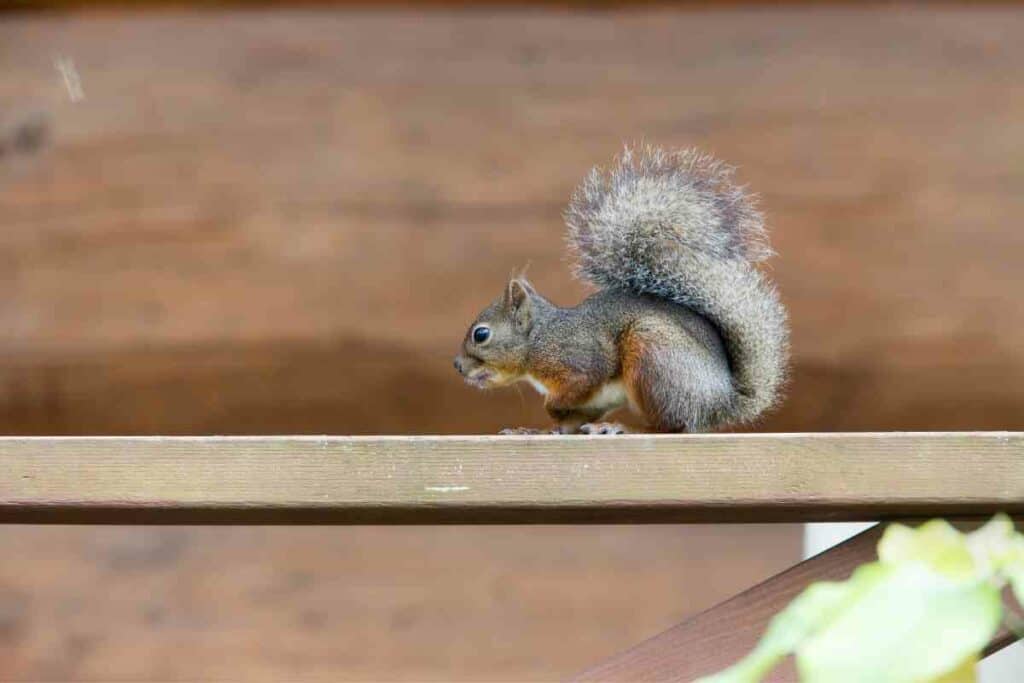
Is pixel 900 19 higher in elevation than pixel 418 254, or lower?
higher

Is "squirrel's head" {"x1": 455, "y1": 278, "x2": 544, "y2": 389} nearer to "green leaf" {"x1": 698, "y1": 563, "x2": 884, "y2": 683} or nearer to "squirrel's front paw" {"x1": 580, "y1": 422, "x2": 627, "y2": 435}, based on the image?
"squirrel's front paw" {"x1": 580, "y1": 422, "x2": 627, "y2": 435}

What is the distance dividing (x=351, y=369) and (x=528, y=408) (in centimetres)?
24

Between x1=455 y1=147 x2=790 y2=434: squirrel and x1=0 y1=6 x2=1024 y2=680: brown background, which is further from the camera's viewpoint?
x1=0 y1=6 x2=1024 y2=680: brown background

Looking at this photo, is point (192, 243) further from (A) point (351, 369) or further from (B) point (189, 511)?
(B) point (189, 511)

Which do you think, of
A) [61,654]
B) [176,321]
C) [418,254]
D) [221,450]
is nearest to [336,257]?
[418,254]

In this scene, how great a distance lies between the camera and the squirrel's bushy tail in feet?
4.25

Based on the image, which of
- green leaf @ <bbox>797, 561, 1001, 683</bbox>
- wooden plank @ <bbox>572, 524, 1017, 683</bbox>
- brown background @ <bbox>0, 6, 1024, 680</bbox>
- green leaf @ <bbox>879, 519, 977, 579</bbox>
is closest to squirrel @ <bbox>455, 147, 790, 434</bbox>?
wooden plank @ <bbox>572, 524, 1017, 683</bbox>

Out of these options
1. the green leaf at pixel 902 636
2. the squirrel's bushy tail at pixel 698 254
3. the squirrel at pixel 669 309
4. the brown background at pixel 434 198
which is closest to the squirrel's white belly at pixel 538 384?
the squirrel at pixel 669 309

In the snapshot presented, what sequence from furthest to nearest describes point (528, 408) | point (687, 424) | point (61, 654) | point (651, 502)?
point (61, 654)
point (528, 408)
point (687, 424)
point (651, 502)

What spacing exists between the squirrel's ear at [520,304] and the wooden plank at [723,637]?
659 millimetres

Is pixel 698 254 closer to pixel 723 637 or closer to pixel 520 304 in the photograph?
pixel 520 304

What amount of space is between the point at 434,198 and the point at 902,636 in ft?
4.72

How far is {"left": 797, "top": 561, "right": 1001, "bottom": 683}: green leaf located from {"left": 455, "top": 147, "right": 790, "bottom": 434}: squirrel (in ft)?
2.41

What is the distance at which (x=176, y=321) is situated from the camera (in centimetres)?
187
